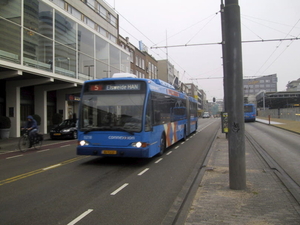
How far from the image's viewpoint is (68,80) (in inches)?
818

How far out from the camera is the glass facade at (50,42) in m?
15.5

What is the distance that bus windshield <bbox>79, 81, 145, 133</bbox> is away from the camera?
7.99m

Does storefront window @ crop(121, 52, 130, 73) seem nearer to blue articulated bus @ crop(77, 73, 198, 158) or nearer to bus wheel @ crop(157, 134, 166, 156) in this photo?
bus wheel @ crop(157, 134, 166, 156)

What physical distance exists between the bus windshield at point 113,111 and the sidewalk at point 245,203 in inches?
107

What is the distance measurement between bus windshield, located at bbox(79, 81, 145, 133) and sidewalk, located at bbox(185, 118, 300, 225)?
2.73 meters

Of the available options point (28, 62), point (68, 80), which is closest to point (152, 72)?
point (68, 80)

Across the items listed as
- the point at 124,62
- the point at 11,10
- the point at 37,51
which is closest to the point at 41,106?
the point at 37,51

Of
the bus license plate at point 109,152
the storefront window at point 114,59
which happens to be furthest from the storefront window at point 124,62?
the bus license plate at point 109,152

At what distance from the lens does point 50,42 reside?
18922mm

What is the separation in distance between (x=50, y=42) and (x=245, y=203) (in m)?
18.0

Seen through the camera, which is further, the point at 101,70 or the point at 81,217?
the point at 101,70

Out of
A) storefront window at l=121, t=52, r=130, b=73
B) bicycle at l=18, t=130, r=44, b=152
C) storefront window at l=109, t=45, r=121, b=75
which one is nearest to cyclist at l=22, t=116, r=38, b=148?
bicycle at l=18, t=130, r=44, b=152

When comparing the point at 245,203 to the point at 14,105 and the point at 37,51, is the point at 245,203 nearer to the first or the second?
the point at 37,51

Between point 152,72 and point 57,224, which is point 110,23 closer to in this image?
point 152,72
